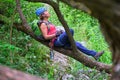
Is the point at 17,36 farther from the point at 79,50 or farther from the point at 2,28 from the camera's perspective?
the point at 79,50

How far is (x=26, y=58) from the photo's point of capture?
6.74 meters

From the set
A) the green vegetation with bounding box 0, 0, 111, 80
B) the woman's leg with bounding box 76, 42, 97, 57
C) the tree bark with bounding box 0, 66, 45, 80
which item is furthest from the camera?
the woman's leg with bounding box 76, 42, 97, 57

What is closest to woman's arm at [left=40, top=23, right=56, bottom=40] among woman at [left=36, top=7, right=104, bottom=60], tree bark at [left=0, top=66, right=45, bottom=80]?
woman at [left=36, top=7, right=104, bottom=60]

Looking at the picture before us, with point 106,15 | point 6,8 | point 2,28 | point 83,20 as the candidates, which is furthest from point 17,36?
point 106,15

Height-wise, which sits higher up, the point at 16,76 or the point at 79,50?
the point at 16,76

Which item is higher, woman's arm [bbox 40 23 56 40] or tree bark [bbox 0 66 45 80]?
tree bark [bbox 0 66 45 80]

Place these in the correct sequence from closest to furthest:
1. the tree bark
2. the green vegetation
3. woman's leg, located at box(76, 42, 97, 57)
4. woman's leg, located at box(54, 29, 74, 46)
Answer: the tree bark < the green vegetation < woman's leg, located at box(54, 29, 74, 46) < woman's leg, located at box(76, 42, 97, 57)

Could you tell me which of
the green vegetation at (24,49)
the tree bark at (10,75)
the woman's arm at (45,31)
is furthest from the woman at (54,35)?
the tree bark at (10,75)

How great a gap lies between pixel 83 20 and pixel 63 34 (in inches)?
183

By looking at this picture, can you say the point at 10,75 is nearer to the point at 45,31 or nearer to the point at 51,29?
the point at 45,31

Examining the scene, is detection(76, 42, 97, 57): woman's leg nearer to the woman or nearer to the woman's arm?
the woman

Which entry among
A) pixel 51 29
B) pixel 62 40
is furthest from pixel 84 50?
pixel 51 29

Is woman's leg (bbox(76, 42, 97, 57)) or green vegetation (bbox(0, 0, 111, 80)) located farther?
woman's leg (bbox(76, 42, 97, 57))

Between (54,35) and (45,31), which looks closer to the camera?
(45,31)
